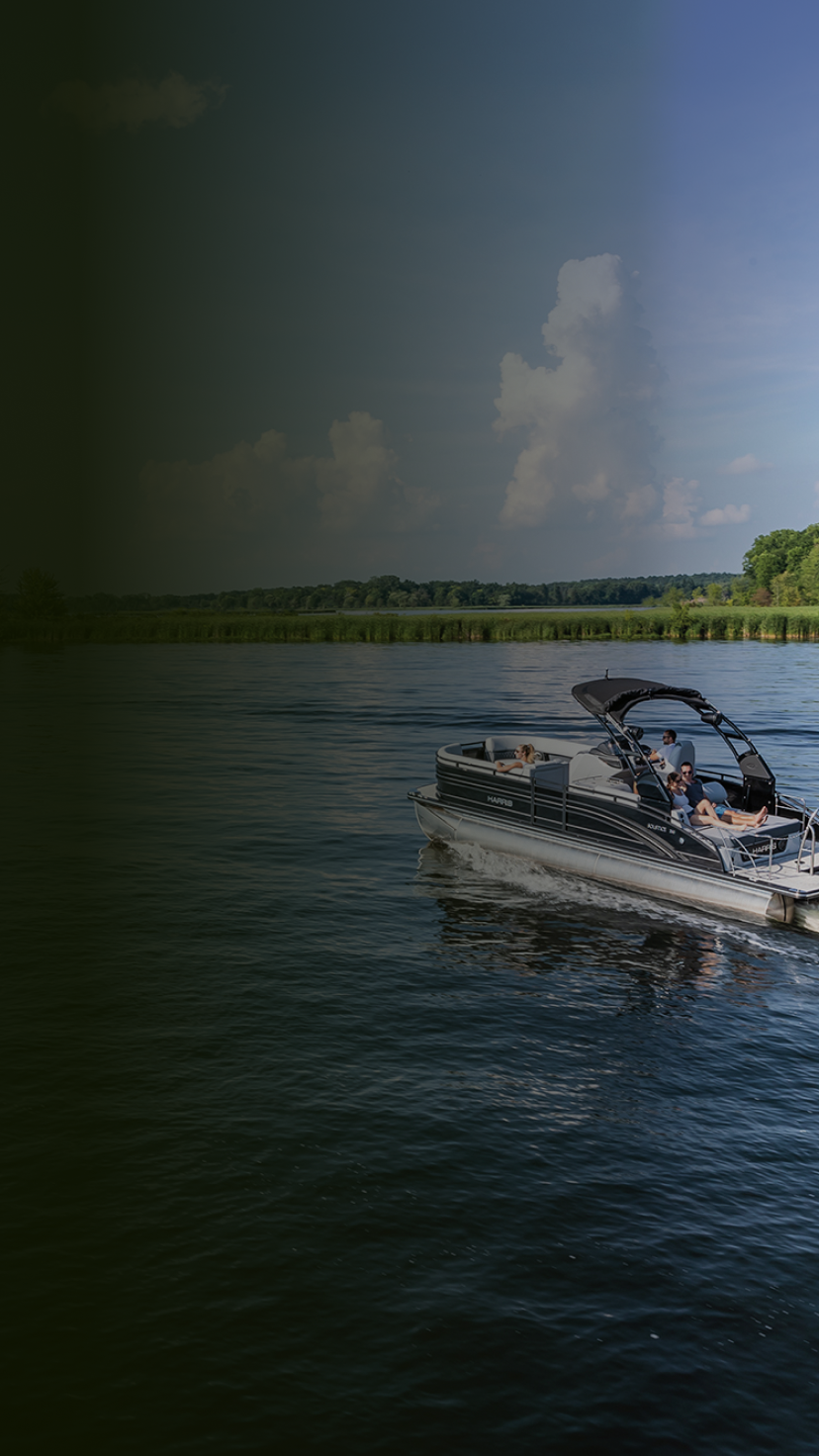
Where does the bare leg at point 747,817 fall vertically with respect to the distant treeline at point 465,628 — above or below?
below

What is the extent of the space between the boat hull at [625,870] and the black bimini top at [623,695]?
2520 mm

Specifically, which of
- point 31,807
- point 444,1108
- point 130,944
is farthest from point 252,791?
point 444,1108

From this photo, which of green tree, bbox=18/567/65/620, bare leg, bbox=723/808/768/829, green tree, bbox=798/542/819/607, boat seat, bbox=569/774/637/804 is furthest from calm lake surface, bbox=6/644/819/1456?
green tree, bbox=798/542/819/607

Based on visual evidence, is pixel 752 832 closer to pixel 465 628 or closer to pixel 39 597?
pixel 465 628

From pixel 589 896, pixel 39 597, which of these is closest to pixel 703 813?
pixel 589 896

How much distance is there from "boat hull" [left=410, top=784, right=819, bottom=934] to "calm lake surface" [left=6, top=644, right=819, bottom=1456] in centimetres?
33

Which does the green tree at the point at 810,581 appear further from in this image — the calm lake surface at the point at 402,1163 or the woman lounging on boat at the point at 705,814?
the calm lake surface at the point at 402,1163

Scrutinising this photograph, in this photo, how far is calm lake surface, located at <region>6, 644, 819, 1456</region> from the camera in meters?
6.26

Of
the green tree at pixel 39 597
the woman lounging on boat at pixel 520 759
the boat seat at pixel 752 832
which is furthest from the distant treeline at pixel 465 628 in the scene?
the boat seat at pixel 752 832

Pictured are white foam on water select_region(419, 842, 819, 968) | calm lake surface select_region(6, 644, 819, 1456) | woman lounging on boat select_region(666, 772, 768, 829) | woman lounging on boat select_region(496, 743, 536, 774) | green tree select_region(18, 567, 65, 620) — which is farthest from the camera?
green tree select_region(18, 567, 65, 620)

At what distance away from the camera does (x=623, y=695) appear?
1841 centimetres

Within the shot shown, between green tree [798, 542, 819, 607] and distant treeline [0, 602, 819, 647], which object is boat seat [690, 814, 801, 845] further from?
green tree [798, 542, 819, 607]

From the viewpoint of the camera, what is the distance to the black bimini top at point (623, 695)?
60.1 feet

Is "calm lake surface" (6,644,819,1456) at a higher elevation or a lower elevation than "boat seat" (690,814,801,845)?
lower
